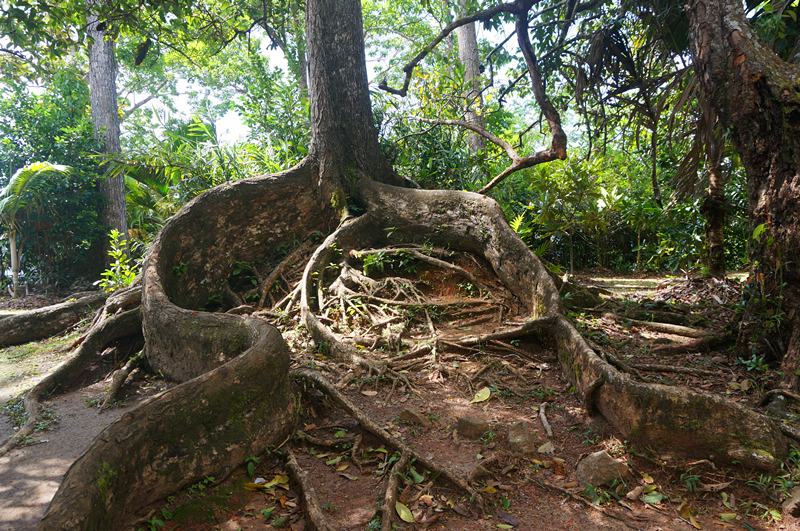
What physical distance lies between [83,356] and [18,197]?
693 centimetres

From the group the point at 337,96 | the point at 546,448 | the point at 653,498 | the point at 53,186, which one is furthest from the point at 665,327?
the point at 53,186

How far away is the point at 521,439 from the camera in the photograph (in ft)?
10.3

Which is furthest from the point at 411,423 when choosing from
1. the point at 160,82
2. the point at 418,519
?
the point at 160,82

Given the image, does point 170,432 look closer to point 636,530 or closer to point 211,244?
point 636,530

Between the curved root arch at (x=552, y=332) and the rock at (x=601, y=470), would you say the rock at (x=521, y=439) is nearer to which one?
the rock at (x=601, y=470)

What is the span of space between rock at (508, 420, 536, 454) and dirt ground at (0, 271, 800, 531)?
0.16 feet

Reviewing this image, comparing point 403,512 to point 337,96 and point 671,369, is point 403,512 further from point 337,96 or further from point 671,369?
point 337,96

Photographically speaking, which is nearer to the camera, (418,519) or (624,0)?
(418,519)

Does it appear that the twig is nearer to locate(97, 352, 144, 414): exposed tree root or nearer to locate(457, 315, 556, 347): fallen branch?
locate(457, 315, 556, 347): fallen branch

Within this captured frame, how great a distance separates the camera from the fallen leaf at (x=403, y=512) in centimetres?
244

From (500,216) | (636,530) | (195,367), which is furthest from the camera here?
(500,216)

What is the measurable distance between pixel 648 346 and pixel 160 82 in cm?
2706

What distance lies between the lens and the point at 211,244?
596 centimetres

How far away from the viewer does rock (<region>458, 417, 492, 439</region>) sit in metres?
3.26
